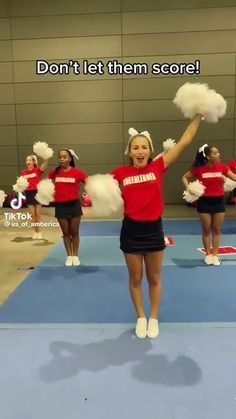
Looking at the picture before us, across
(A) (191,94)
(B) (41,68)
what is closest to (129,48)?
(B) (41,68)

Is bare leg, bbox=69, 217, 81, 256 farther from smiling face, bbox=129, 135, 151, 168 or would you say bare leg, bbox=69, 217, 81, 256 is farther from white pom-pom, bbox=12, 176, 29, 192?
smiling face, bbox=129, 135, 151, 168

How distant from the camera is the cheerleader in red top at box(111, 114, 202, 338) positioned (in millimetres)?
2990

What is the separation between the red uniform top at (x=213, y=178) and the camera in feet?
16.3

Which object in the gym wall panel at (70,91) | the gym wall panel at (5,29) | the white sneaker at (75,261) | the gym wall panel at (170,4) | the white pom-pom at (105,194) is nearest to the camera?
the white pom-pom at (105,194)

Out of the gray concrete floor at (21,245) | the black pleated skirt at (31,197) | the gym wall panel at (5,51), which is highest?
the gym wall panel at (5,51)

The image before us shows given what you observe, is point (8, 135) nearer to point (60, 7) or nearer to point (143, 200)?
point (60, 7)

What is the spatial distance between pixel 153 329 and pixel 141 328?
0.09 metres

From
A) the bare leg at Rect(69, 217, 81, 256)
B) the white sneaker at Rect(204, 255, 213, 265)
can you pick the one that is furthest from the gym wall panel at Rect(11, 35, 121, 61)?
the white sneaker at Rect(204, 255, 213, 265)

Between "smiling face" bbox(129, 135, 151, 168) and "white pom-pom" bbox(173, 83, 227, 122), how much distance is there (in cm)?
43

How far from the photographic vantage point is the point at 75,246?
5.22 m

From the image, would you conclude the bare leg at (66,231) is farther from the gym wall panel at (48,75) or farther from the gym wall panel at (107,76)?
the gym wall panel at (48,75)

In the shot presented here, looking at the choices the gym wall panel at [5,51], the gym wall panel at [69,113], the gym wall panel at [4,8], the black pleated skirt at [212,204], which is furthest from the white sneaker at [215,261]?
the gym wall panel at [4,8]

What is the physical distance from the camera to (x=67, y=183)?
16.4ft

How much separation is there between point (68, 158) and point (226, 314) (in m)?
2.61
